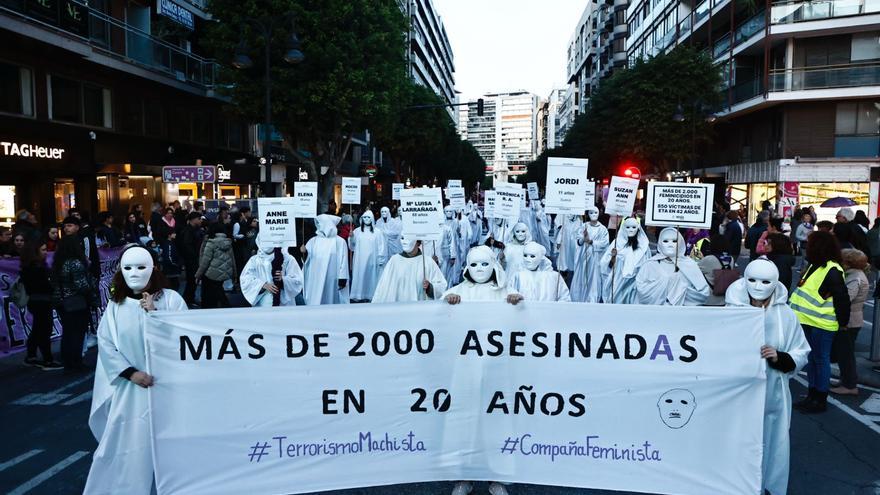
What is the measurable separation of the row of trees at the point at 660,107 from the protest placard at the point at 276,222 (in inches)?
1014

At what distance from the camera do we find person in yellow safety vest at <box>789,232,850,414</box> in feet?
20.0

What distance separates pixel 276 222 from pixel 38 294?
3.04 m

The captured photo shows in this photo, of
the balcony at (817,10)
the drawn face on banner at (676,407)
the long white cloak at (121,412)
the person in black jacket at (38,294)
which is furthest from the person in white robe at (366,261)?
the balcony at (817,10)

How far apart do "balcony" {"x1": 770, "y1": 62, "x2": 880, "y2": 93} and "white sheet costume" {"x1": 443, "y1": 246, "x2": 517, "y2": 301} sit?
29635mm

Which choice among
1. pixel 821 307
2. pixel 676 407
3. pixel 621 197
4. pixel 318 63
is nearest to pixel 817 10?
pixel 318 63

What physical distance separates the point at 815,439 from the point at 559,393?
287 centimetres

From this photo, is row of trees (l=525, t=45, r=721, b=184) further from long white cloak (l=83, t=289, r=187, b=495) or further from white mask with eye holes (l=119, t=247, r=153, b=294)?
long white cloak (l=83, t=289, r=187, b=495)

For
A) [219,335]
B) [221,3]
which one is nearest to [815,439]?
[219,335]

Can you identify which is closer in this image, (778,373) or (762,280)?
(778,373)

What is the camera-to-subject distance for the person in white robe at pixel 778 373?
425 cm

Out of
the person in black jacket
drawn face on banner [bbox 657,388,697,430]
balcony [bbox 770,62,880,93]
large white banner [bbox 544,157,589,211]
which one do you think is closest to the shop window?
the person in black jacket

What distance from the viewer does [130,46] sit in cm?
2053

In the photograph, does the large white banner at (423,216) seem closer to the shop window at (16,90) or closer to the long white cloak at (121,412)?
the long white cloak at (121,412)

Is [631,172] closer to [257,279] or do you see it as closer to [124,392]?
[257,279]
